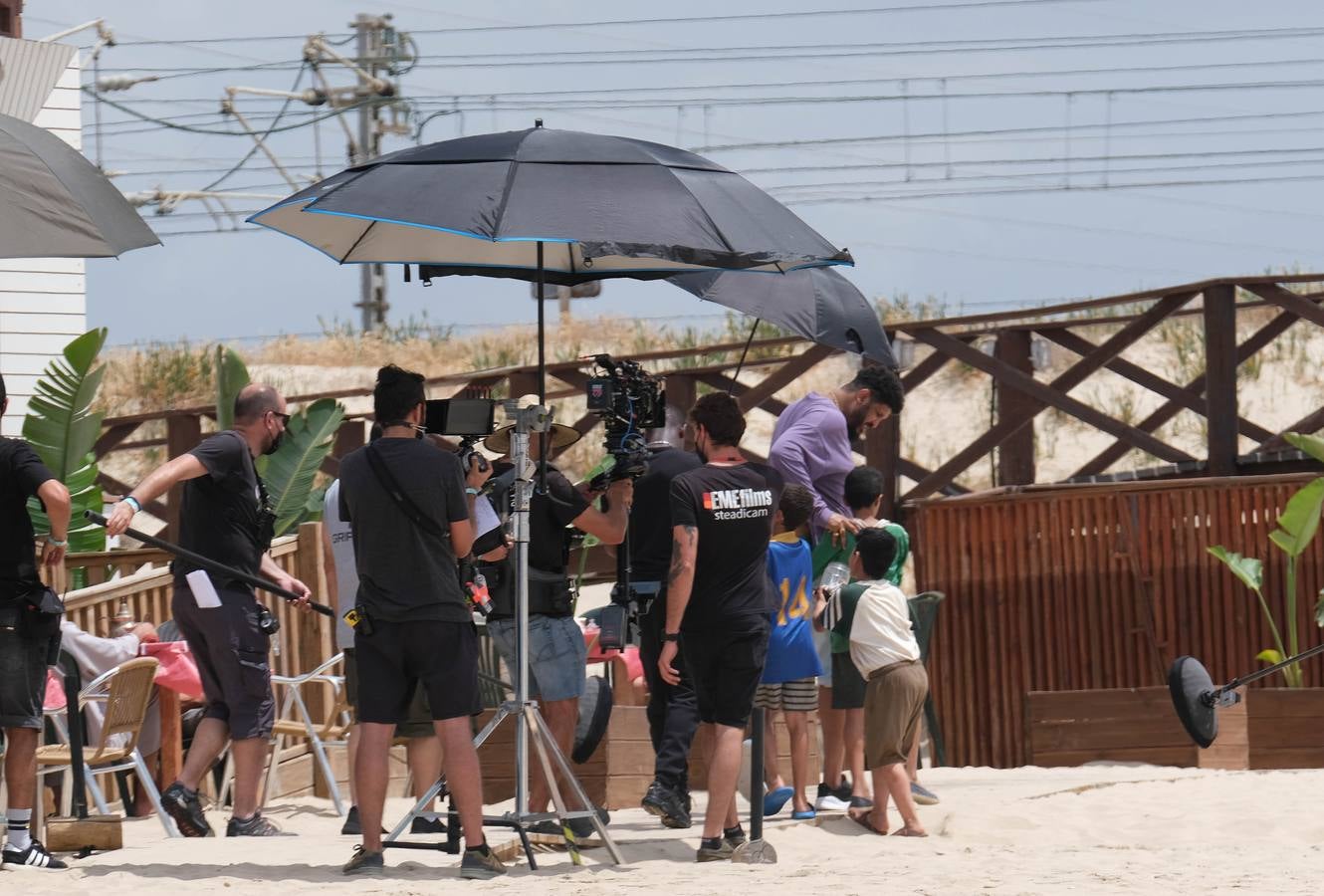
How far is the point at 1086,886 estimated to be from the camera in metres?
6.58

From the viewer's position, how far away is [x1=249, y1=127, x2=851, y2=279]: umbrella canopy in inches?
254

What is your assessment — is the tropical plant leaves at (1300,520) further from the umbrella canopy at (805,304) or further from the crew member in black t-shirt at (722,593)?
the crew member in black t-shirt at (722,593)

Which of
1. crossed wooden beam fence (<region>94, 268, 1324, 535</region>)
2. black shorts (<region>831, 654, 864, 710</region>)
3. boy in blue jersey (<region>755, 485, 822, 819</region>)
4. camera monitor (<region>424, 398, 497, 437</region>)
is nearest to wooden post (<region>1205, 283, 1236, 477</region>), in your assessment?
crossed wooden beam fence (<region>94, 268, 1324, 535</region>)

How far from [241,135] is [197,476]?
33038mm

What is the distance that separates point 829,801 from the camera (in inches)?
335

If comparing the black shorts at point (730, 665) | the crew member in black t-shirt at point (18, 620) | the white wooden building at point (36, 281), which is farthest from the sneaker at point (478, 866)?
the white wooden building at point (36, 281)

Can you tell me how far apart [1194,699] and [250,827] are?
14.7 ft

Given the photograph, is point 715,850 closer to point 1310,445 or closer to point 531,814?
point 531,814

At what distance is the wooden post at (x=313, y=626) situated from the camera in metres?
10.2

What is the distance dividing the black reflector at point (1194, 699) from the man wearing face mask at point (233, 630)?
4.34m

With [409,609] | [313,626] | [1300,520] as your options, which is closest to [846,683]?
[409,609]

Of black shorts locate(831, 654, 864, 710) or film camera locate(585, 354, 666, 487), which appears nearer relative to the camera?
film camera locate(585, 354, 666, 487)

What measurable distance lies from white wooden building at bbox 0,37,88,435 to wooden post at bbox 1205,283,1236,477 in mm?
8136

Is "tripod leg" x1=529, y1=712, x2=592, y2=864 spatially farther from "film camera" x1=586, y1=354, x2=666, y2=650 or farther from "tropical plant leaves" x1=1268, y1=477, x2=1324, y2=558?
"tropical plant leaves" x1=1268, y1=477, x2=1324, y2=558
